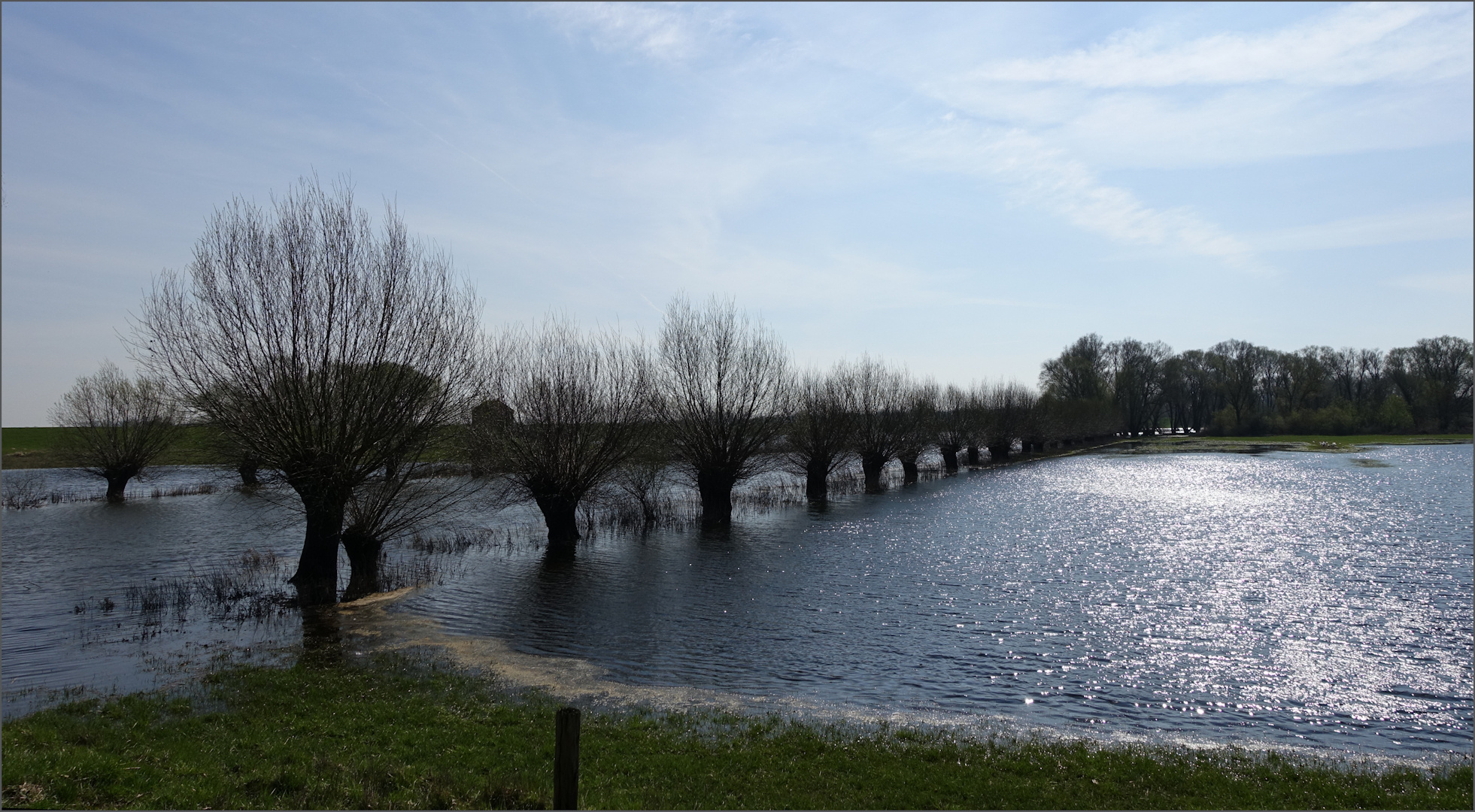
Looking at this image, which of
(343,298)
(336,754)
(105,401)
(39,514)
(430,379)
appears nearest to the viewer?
(336,754)

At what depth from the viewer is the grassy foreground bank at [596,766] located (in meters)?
7.75

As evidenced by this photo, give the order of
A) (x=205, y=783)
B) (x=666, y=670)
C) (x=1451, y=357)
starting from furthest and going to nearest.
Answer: (x=1451, y=357), (x=666, y=670), (x=205, y=783)

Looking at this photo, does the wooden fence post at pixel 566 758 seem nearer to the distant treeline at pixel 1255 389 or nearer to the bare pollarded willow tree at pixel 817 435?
the bare pollarded willow tree at pixel 817 435

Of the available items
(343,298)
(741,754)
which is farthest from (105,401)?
(741,754)

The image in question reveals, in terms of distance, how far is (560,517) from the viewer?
2903 cm

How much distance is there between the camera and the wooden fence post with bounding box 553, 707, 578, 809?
6.02 m

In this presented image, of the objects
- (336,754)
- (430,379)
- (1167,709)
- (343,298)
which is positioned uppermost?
(343,298)

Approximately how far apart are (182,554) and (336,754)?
2371cm

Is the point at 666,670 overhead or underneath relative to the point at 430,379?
underneath

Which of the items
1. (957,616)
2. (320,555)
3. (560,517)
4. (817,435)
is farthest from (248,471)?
(817,435)

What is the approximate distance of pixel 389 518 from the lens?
2478 cm

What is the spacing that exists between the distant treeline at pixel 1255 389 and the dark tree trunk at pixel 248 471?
275 feet

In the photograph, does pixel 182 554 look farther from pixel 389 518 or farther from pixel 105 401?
pixel 105 401

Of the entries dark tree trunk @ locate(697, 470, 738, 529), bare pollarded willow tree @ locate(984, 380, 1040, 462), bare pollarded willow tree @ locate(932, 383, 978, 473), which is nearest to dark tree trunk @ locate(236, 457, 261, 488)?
dark tree trunk @ locate(697, 470, 738, 529)
